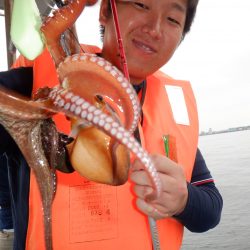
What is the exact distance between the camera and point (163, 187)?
3.60 ft

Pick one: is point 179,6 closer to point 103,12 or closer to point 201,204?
point 103,12

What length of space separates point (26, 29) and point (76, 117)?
31cm

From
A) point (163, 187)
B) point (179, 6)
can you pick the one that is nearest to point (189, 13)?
point (179, 6)

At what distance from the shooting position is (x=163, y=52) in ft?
5.58

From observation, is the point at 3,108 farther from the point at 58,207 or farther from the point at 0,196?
the point at 0,196

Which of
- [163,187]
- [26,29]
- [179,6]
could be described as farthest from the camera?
[179,6]

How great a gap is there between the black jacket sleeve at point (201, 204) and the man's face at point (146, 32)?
27.3 inches

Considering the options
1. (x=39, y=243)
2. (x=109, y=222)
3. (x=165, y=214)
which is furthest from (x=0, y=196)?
(x=165, y=214)

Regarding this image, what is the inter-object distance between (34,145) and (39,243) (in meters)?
0.83

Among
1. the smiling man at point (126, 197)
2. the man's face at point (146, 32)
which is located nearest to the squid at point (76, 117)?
the smiling man at point (126, 197)

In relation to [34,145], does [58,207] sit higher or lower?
lower

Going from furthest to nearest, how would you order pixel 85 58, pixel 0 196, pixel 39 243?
pixel 0 196, pixel 39 243, pixel 85 58

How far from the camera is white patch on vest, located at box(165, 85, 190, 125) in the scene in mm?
2306

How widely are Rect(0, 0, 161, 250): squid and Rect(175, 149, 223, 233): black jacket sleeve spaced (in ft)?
2.48
